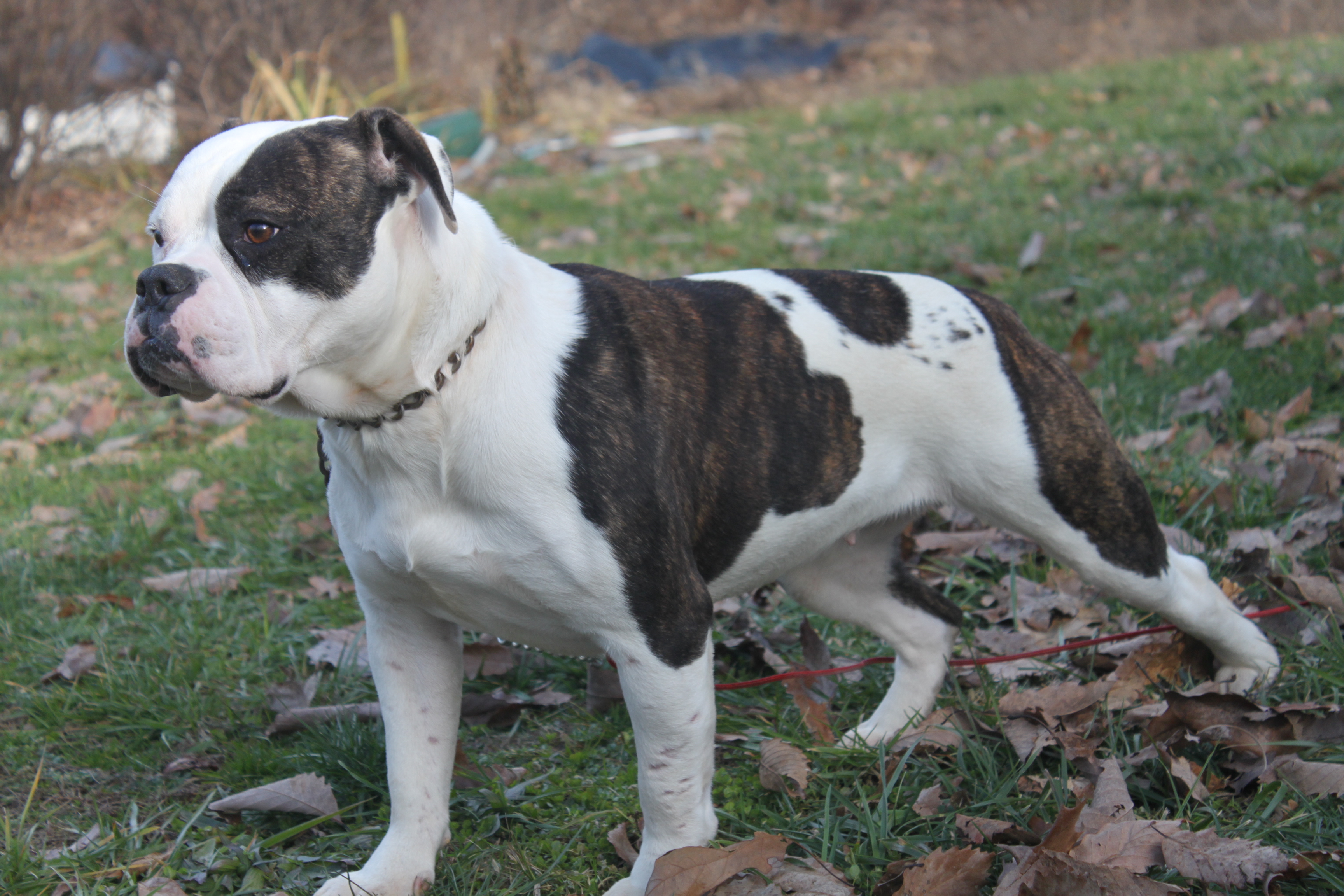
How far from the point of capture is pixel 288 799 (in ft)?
8.79

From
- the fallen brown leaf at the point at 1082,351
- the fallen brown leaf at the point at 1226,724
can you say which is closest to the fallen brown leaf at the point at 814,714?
the fallen brown leaf at the point at 1226,724

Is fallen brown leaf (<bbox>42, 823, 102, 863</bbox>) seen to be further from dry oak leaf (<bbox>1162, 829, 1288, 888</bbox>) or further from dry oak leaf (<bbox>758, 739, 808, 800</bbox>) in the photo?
dry oak leaf (<bbox>1162, 829, 1288, 888</bbox>)

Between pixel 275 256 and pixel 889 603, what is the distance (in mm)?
1789

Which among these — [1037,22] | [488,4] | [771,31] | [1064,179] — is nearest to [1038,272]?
[1064,179]

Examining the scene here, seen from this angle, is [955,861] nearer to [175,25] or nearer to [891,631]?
[891,631]

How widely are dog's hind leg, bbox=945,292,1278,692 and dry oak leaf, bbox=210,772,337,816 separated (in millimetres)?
1683

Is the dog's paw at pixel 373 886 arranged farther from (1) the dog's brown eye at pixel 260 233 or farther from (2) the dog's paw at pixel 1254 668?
(2) the dog's paw at pixel 1254 668

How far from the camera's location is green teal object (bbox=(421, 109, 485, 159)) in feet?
36.2

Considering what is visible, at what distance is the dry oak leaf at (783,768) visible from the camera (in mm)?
2607

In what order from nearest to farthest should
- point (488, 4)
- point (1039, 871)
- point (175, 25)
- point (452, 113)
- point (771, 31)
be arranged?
1. point (1039, 871)
2. point (175, 25)
3. point (452, 113)
4. point (488, 4)
5. point (771, 31)

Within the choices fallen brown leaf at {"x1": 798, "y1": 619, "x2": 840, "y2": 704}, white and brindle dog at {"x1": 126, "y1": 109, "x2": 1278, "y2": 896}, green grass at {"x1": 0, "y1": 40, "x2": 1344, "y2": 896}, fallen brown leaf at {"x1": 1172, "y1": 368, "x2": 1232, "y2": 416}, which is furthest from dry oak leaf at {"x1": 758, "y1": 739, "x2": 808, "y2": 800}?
fallen brown leaf at {"x1": 1172, "y1": 368, "x2": 1232, "y2": 416}

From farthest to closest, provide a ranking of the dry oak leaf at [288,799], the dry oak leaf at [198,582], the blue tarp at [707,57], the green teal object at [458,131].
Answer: the blue tarp at [707,57], the green teal object at [458,131], the dry oak leaf at [198,582], the dry oak leaf at [288,799]

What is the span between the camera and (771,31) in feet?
64.6

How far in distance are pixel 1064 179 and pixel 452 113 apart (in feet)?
22.2
